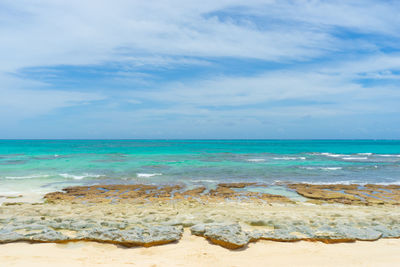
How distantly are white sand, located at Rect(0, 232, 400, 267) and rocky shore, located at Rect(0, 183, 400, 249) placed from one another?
0.22 m

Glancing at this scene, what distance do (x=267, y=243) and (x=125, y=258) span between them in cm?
304

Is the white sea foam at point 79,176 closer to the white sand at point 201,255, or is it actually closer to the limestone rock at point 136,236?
the limestone rock at point 136,236

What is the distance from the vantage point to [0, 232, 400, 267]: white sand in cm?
507

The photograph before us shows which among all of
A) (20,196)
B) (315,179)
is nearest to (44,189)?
(20,196)

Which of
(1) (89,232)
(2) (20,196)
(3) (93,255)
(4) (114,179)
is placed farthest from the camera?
(4) (114,179)

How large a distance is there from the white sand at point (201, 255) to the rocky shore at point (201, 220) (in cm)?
22

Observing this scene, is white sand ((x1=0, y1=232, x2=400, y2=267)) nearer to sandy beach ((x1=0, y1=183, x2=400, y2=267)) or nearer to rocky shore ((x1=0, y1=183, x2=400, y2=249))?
sandy beach ((x1=0, y1=183, x2=400, y2=267))

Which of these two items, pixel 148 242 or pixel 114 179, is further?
pixel 114 179

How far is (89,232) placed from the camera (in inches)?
246

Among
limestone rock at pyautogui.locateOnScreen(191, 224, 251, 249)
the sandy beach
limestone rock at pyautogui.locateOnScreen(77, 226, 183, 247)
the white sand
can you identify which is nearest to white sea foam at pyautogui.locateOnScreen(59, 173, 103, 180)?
the sandy beach

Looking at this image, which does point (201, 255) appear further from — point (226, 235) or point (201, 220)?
point (201, 220)

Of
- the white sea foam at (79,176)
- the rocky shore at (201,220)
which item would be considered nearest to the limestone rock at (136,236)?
the rocky shore at (201,220)

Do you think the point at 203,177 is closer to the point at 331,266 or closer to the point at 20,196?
the point at 20,196

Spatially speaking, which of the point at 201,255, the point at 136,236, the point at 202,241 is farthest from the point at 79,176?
the point at 201,255
